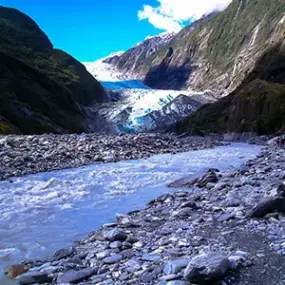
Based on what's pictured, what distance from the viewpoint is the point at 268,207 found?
7727mm

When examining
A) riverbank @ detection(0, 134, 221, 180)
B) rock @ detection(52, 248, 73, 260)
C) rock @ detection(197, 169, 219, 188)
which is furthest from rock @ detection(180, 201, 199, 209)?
riverbank @ detection(0, 134, 221, 180)

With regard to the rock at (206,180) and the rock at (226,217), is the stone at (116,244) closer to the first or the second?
the rock at (226,217)

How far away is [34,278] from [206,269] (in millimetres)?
2345

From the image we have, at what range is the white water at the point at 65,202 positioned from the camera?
791 cm

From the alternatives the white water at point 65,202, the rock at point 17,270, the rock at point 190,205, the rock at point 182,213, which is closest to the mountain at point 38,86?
the white water at point 65,202

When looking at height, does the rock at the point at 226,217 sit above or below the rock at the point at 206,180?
below

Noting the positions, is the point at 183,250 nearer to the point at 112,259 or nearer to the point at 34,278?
the point at 112,259

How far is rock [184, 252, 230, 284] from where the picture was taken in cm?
485

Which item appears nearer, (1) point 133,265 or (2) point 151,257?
(1) point 133,265

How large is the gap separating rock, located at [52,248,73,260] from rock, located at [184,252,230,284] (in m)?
2.39

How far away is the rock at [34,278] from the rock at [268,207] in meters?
3.90

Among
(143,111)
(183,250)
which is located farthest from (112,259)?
(143,111)

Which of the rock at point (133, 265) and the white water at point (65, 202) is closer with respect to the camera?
the rock at point (133, 265)

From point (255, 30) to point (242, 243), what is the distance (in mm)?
207241
